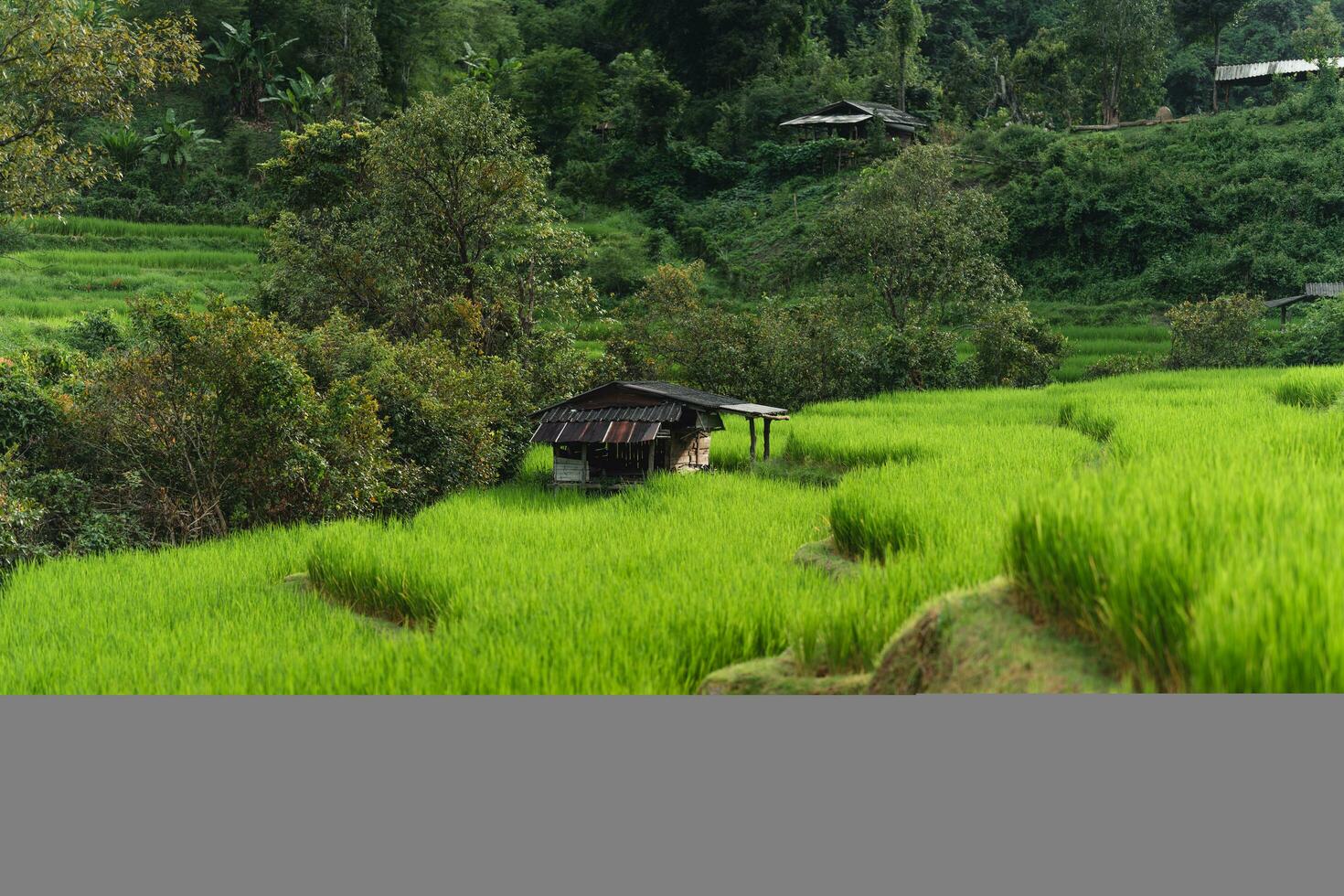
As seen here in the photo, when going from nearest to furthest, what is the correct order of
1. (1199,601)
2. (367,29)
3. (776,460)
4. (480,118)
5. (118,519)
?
(1199,601)
(118,519)
(776,460)
(480,118)
(367,29)

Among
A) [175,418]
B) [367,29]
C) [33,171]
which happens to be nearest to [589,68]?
[367,29]

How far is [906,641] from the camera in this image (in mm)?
2982

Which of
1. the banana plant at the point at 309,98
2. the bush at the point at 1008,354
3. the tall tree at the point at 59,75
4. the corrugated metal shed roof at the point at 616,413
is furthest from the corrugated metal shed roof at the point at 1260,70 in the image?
the tall tree at the point at 59,75

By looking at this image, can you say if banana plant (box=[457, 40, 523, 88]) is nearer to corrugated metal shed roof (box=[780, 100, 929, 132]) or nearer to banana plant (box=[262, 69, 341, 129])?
banana plant (box=[262, 69, 341, 129])

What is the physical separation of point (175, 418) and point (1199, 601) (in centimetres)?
1242

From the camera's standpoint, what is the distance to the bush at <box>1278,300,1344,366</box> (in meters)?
20.4

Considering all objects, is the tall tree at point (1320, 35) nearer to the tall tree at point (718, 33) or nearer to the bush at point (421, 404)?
the tall tree at point (718, 33)

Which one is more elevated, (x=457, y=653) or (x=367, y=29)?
(x=367, y=29)

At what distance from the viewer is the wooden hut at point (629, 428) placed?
15234 millimetres

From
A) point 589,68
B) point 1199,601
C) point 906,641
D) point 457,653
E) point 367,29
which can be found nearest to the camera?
point 1199,601

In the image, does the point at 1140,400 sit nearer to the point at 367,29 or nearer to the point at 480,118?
the point at 480,118

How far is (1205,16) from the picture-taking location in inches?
1790

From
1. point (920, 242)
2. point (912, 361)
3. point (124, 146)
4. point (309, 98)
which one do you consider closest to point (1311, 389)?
point (912, 361)

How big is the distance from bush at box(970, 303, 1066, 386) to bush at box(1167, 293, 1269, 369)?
324 cm
